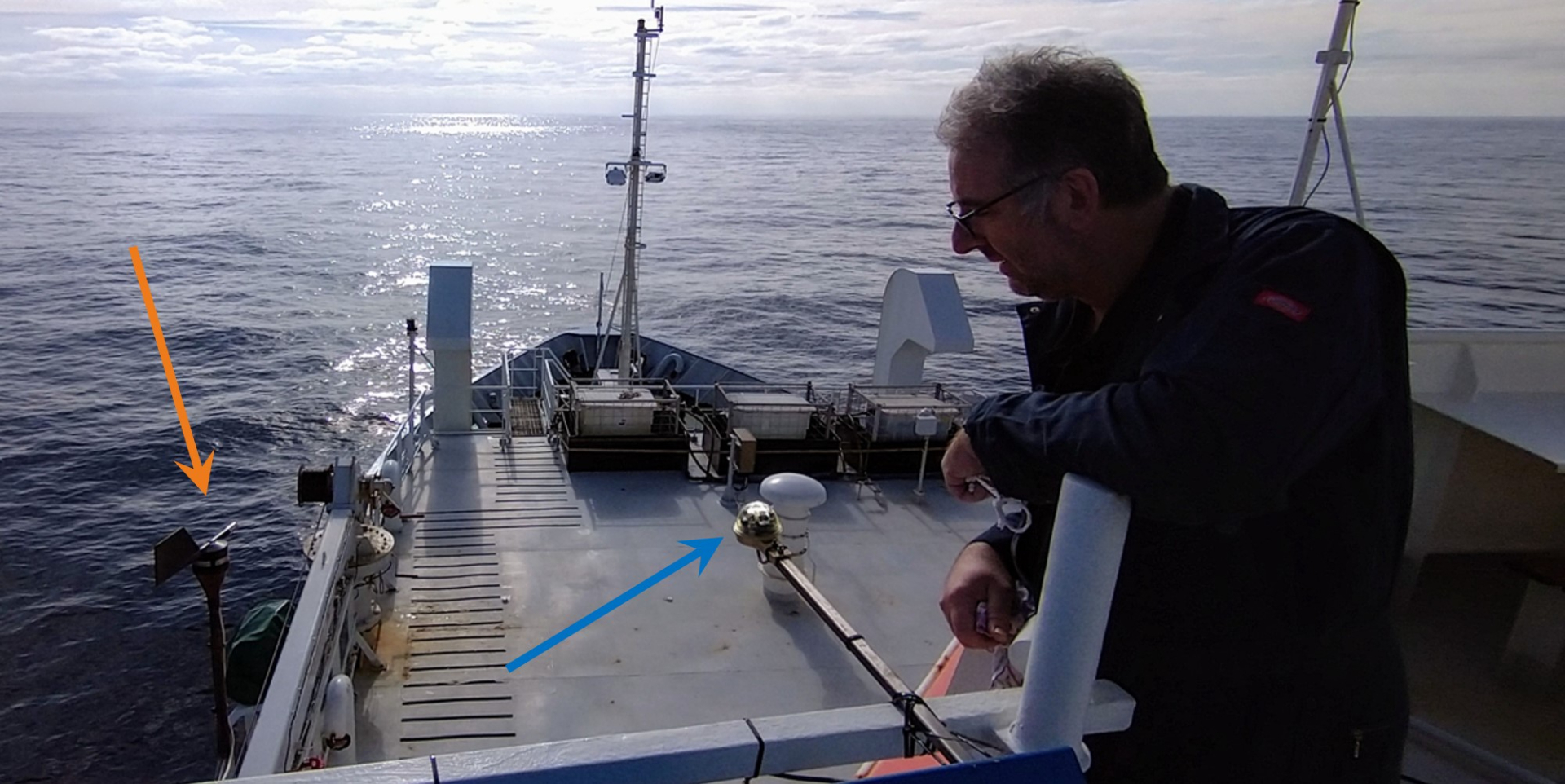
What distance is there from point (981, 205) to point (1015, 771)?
2.72 feet

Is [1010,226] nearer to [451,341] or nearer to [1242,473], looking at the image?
[1242,473]

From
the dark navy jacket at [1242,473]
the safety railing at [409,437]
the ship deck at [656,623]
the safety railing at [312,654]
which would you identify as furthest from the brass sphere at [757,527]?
the dark navy jacket at [1242,473]

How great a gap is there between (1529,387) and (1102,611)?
6079 mm

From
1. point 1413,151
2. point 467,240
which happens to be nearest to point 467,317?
point 467,240

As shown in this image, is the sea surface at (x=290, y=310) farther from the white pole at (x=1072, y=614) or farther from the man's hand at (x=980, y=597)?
the white pole at (x=1072, y=614)

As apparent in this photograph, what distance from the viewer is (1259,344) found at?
1288mm

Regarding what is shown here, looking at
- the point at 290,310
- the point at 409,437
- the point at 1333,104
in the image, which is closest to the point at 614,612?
the point at 409,437

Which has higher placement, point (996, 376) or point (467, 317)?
point (467, 317)

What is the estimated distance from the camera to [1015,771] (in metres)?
1.31

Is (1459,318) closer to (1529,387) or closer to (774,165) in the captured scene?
(1529,387)

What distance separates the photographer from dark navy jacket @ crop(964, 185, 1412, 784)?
128 centimetres

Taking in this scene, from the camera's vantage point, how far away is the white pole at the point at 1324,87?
544 cm

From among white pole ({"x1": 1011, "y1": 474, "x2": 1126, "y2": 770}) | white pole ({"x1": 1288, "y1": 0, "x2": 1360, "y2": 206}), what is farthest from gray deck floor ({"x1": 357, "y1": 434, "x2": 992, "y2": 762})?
white pole ({"x1": 1011, "y1": 474, "x2": 1126, "y2": 770})

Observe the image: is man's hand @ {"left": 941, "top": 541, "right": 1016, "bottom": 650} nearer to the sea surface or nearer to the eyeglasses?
the eyeglasses
